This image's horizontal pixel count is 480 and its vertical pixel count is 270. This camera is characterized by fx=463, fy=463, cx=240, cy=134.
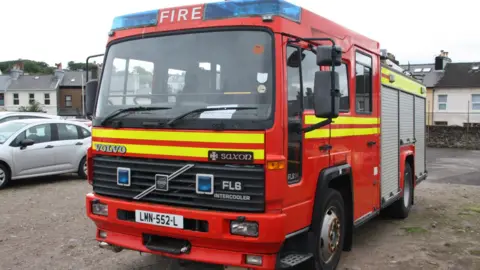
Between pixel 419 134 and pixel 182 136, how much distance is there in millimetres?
6401

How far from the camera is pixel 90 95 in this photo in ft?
16.8

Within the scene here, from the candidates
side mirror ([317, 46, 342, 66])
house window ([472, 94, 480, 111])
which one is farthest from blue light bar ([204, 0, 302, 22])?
house window ([472, 94, 480, 111])

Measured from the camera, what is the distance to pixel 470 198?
10.4 meters

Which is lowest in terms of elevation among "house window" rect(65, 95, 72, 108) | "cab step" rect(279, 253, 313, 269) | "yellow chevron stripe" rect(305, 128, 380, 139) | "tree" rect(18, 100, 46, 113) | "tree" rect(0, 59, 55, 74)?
"cab step" rect(279, 253, 313, 269)

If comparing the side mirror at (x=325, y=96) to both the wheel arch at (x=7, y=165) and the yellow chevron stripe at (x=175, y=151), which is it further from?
the wheel arch at (x=7, y=165)

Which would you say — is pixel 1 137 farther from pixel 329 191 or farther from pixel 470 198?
pixel 470 198

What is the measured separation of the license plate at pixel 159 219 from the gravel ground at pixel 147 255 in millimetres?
1235

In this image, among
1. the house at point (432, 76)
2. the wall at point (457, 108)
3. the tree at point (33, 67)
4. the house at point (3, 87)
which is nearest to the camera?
the wall at point (457, 108)

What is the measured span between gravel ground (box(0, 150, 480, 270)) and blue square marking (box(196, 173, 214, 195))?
162 centimetres

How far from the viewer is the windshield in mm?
4020

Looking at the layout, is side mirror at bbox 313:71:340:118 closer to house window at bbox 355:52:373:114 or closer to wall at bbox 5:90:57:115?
house window at bbox 355:52:373:114

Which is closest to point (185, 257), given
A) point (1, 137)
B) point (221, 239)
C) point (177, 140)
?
point (221, 239)

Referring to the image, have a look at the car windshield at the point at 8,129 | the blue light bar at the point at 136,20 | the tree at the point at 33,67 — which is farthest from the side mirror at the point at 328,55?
the tree at the point at 33,67

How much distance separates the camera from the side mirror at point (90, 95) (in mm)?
5102
